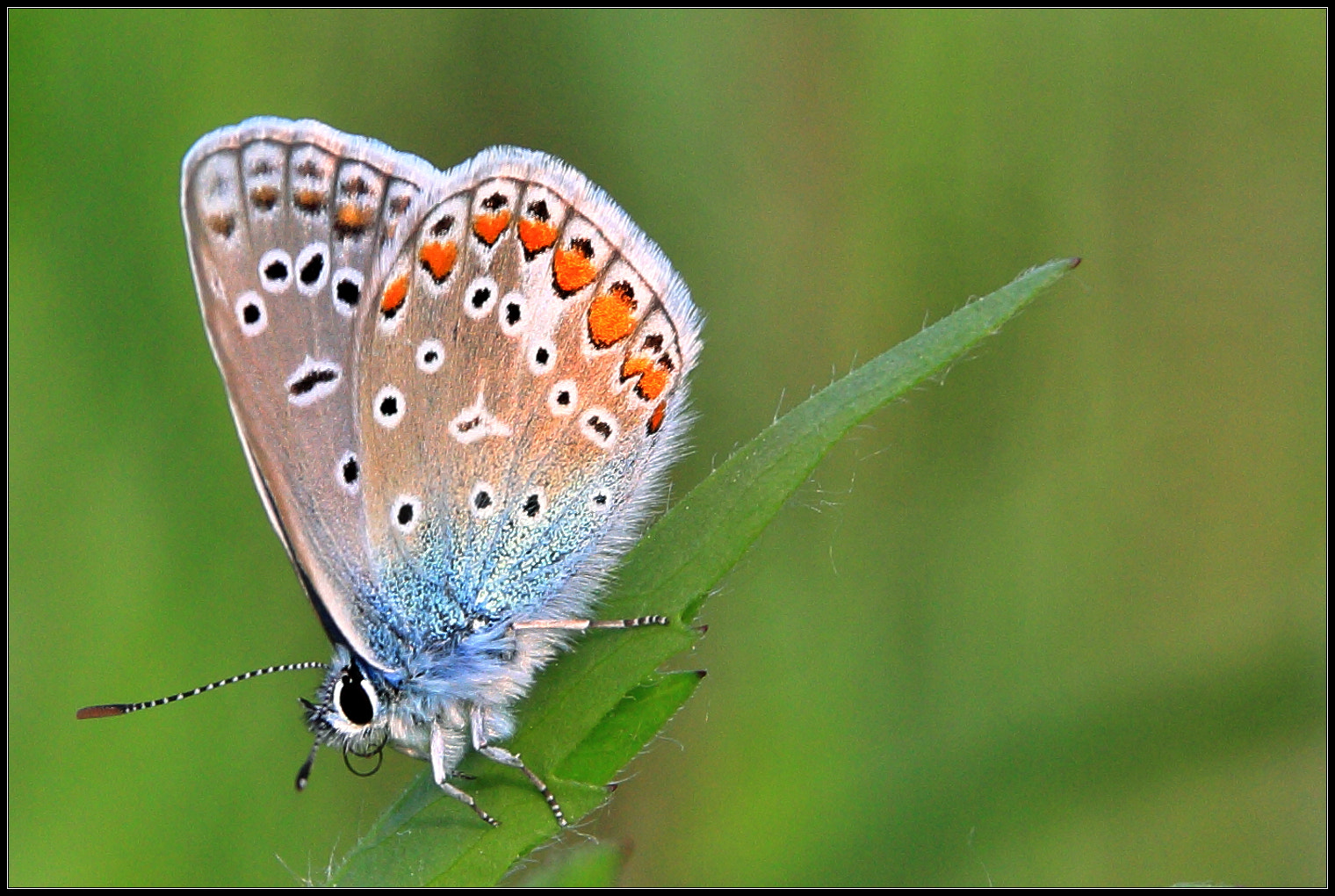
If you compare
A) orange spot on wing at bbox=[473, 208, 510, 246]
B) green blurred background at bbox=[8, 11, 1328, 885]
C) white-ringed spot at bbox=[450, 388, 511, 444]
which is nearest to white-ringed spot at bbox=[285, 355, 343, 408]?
white-ringed spot at bbox=[450, 388, 511, 444]

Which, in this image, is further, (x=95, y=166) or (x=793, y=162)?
(x=793, y=162)

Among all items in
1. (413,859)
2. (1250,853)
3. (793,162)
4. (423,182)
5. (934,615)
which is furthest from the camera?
(793,162)

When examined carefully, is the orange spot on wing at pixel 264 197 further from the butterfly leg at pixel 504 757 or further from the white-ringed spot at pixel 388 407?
the butterfly leg at pixel 504 757

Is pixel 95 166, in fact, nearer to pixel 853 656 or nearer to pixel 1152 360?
pixel 853 656

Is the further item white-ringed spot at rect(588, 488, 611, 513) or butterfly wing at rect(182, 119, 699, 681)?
white-ringed spot at rect(588, 488, 611, 513)

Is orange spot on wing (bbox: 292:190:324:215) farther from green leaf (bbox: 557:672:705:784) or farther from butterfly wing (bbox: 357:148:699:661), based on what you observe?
green leaf (bbox: 557:672:705:784)

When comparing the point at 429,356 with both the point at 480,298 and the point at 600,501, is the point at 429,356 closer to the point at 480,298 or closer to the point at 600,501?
the point at 480,298

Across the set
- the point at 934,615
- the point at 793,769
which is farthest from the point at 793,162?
the point at 793,769

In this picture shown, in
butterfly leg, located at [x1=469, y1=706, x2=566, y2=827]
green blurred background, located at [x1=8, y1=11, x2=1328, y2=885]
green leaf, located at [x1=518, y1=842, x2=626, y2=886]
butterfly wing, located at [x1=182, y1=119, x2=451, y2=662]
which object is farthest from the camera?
green blurred background, located at [x1=8, y1=11, x2=1328, y2=885]
